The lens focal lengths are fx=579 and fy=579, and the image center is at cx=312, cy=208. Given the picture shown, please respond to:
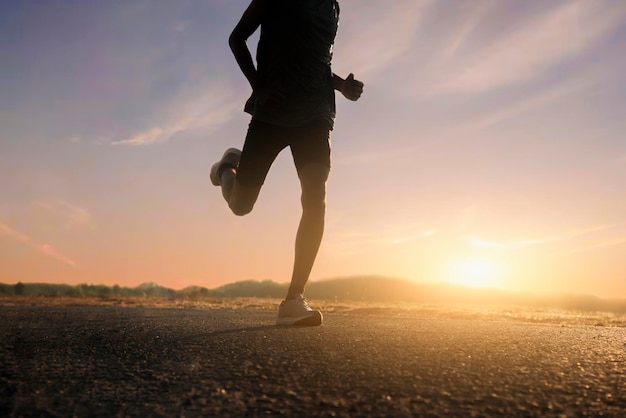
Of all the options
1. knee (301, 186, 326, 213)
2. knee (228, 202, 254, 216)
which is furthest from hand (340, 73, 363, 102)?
knee (228, 202, 254, 216)

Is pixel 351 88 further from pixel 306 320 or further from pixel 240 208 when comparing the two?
pixel 306 320

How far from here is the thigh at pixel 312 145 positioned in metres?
3.93

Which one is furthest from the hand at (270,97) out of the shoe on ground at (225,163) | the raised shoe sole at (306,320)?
the raised shoe sole at (306,320)

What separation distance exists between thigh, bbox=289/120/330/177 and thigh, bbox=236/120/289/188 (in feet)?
Result: 0.42

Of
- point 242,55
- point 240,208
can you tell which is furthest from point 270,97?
point 240,208

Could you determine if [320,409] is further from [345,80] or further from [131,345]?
[345,80]

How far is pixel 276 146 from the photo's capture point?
4121 mm

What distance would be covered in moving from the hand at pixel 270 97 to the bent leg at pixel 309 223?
1.63 feet

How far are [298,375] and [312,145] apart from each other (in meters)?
2.26

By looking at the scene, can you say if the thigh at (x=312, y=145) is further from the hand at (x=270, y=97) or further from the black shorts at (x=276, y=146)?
the hand at (x=270, y=97)

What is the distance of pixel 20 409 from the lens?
1541 millimetres

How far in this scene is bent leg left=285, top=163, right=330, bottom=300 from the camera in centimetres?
388

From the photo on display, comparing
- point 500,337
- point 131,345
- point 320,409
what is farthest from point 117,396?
point 500,337

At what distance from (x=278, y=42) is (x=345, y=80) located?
23.0 inches
